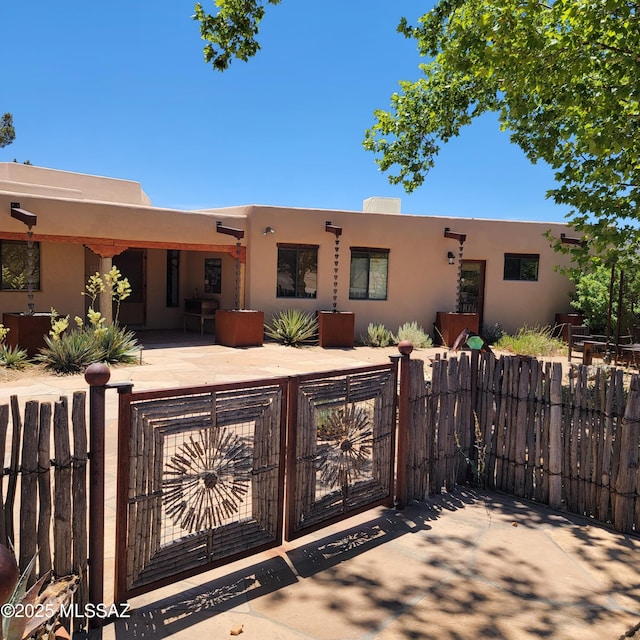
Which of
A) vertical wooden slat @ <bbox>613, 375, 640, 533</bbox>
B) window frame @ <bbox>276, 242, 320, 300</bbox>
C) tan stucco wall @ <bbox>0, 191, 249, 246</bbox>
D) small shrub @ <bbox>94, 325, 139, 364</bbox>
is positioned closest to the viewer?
vertical wooden slat @ <bbox>613, 375, 640, 533</bbox>

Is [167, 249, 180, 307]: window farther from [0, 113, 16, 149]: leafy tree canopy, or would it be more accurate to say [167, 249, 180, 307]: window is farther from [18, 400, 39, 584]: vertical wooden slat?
[0, 113, 16, 149]: leafy tree canopy

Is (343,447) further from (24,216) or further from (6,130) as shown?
(6,130)

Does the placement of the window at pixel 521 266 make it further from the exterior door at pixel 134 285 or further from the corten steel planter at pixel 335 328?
the exterior door at pixel 134 285

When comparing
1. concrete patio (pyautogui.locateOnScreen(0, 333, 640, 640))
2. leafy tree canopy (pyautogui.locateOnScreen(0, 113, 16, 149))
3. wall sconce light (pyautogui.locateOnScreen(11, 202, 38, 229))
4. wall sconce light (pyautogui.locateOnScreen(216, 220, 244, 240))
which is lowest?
concrete patio (pyautogui.locateOnScreen(0, 333, 640, 640))

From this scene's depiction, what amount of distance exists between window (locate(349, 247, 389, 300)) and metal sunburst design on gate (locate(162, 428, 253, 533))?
13.0 m

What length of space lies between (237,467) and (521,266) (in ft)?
53.2

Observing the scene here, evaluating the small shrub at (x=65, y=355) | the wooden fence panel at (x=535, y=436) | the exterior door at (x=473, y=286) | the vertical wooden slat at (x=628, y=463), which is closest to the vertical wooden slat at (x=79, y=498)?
the wooden fence panel at (x=535, y=436)

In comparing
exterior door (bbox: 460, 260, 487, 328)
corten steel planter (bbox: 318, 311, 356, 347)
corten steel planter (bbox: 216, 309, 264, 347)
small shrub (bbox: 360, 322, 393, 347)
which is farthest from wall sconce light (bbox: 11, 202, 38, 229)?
exterior door (bbox: 460, 260, 487, 328)

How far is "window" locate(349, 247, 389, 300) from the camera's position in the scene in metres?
15.9

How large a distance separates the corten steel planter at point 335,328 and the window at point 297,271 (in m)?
1.21

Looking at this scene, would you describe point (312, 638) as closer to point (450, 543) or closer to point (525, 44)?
point (450, 543)

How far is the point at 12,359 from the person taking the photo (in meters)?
9.49

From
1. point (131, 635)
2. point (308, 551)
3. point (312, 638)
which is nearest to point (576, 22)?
point (308, 551)

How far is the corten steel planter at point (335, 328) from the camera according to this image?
47.5 ft
